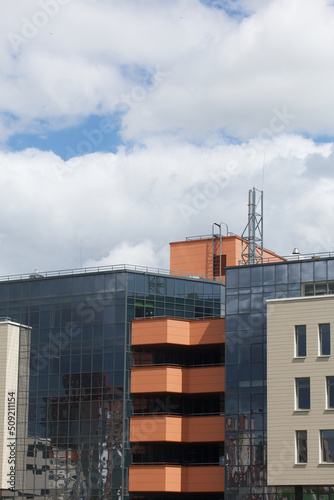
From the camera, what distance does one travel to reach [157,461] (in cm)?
8394

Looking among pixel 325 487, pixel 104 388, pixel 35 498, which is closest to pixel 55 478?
pixel 35 498

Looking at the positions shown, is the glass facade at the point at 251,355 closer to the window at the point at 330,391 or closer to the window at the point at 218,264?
the window at the point at 330,391

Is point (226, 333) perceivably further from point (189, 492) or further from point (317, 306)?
point (189, 492)

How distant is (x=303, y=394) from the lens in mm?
74375

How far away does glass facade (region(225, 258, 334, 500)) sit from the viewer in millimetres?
76688

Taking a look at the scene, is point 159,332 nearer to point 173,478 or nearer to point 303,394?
point 173,478

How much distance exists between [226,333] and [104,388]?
39.7 feet

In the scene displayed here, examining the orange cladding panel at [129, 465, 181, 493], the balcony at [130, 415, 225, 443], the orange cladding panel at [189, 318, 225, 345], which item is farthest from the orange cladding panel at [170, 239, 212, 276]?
the orange cladding panel at [129, 465, 181, 493]

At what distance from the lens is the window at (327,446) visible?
72.2m

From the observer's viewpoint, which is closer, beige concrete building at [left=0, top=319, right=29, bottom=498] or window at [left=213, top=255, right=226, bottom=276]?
beige concrete building at [left=0, top=319, right=29, bottom=498]

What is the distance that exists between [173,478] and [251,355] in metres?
12.8

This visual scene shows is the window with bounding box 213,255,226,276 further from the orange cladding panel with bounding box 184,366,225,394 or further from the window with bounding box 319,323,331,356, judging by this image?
the window with bounding box 319,323,331,356

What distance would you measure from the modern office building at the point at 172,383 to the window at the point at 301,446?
0.09 meters

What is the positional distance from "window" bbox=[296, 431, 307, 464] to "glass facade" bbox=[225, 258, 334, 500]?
12.0 ft
